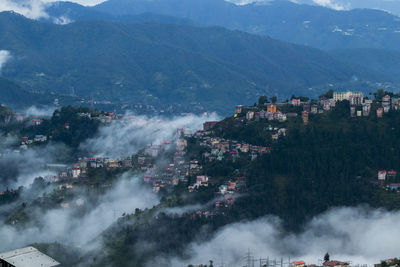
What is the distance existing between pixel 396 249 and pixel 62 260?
33857 mm

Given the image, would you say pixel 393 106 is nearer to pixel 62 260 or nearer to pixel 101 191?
pixel 101 191

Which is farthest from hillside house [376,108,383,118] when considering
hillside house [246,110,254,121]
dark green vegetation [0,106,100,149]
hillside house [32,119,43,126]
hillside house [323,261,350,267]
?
hillside house [32,119,43,126]

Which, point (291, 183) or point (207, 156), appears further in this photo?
point (207, 156)

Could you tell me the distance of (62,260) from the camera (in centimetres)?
9712

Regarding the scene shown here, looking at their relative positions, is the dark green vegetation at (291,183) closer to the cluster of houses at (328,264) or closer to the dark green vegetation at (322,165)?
the dark green vegetation at (322,165)

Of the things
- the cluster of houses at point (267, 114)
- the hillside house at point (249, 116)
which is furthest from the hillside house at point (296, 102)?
the hillside house at point (249, 116)

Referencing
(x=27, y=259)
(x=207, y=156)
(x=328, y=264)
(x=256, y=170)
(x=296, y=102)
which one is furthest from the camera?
(x=296, y=102)

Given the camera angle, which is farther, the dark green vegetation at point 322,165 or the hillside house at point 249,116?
the hillside house at point 249,116

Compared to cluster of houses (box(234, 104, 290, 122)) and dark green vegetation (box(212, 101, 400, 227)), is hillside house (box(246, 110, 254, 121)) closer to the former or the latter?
cluster of houses (box(234, 104, 290, 122))

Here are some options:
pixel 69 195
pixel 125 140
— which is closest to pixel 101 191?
pixel 69 195

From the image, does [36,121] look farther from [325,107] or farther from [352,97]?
[352,97]

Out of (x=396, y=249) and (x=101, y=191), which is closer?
(x=396, y=249)

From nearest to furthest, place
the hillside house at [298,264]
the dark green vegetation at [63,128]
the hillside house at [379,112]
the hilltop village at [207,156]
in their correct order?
the hillside house at [298,264] < the hilltop village at [207,156] < the hillside house at [379,112] < the dark green vegetation at [63,128]

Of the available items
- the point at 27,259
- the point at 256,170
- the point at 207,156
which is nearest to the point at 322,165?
the point at 256,170
